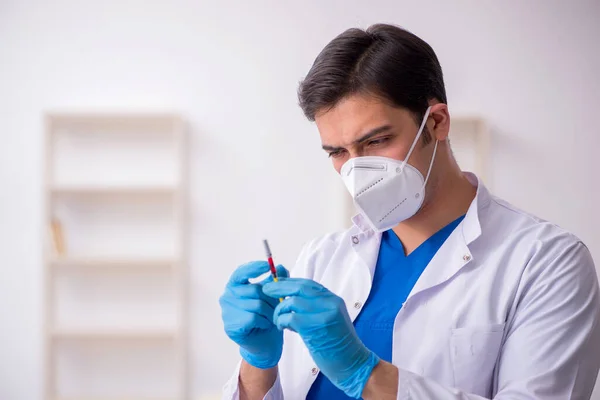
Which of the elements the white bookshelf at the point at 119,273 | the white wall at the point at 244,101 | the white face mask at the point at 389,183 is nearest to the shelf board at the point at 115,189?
the white bookshelf at the point at 119,273

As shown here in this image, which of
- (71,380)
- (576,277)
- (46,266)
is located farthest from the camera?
(71,380)

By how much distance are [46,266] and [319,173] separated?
5.07ft

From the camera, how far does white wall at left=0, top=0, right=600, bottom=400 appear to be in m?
3.55

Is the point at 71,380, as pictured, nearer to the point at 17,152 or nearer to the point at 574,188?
the point at 17,152

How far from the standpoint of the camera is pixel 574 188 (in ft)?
11.6

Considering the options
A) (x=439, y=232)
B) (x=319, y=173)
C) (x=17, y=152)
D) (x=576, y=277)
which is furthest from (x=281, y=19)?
(x=576, y=277)

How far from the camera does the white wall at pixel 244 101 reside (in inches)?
140

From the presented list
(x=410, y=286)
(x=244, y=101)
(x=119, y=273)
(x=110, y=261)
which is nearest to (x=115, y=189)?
(x=110, y=261)

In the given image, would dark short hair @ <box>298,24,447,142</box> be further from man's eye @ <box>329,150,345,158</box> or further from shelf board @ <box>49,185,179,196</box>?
shelf board @ <box>49,185,179,196</box>

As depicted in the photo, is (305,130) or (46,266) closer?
(46,266)

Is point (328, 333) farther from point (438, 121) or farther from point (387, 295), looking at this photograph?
point (438, 121)

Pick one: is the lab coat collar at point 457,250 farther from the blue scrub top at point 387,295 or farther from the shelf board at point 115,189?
the shelf board at point 115,189

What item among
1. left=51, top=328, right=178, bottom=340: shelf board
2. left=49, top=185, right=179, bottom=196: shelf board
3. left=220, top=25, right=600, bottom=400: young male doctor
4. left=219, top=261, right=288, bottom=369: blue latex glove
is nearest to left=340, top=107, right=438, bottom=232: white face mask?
left=220, top=25, right=600, bottom=400: young male doctor

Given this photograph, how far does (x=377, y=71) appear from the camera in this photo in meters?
1.17
